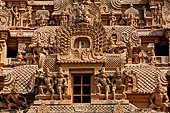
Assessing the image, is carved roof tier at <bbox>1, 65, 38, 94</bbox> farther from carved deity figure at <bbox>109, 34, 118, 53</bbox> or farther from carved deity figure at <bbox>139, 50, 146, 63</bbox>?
carved deity figure at <bbox>139, 50, 146, 63</bbox>

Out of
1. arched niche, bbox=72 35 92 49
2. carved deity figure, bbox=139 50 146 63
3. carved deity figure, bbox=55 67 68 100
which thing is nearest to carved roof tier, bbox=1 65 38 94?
carved deity figure, bbox=55 67 68 100

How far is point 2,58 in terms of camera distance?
1534 inches

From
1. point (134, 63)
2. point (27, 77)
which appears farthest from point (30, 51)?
point (134, 63)

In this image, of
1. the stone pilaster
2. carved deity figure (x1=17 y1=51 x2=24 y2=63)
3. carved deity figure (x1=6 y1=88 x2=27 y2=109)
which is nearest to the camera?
carved deity figure (x1=6 y1=88 x2=27 y2=109)

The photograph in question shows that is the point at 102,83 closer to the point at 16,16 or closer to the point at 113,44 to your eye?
the point at 113,44

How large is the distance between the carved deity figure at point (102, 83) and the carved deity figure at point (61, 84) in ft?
5.54

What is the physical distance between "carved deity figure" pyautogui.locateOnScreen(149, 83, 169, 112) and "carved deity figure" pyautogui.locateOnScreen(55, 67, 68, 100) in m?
5.29

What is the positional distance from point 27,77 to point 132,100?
660cm

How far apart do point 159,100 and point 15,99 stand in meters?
8.30

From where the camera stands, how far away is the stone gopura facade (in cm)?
3023

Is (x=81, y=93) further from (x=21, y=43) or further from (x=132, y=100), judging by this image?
(x=21, y=43)

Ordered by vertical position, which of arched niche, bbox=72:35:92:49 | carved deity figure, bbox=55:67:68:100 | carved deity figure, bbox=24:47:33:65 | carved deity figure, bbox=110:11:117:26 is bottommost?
carved deity figure, bbox=55:67:68:100

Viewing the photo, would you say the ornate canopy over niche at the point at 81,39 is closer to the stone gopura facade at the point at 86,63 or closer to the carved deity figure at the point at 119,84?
the stone gopura facade at the point at 86,63

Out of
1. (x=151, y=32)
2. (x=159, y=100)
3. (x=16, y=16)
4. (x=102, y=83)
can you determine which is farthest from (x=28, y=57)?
(x=159, y=100)
